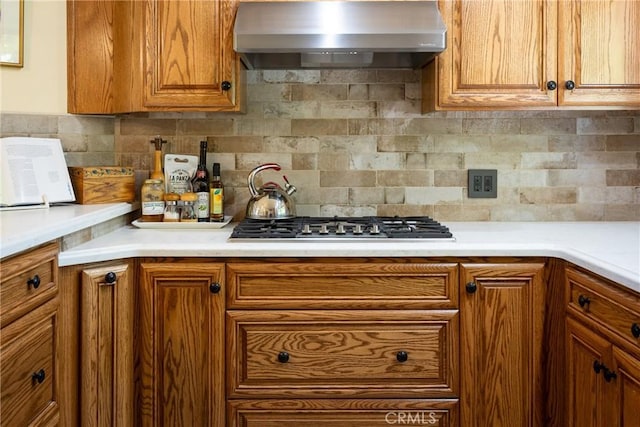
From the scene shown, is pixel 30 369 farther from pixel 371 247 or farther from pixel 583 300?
pixel 583 300

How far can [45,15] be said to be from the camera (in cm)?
227

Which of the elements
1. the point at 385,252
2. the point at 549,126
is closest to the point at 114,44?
the point at 385,252

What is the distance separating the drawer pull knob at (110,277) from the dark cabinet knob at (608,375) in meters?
1.47

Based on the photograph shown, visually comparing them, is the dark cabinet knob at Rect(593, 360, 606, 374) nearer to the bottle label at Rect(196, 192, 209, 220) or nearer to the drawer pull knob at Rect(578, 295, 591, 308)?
the drawer pull knob at Rect(578, 295, 591, 308)

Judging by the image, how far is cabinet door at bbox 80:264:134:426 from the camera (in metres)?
1.76

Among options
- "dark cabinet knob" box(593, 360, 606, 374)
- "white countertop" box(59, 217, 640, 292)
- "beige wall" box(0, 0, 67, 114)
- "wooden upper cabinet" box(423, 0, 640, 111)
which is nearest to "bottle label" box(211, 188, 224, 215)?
"white countertop" box(59, 217, 640, 292)

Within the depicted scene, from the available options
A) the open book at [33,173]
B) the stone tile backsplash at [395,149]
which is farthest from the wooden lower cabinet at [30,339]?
the stone tile backsplash at [395,149]

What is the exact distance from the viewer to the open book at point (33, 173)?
2.01 metres

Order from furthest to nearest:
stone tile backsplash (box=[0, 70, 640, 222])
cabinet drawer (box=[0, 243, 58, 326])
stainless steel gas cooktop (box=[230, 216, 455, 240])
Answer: stone tile backsplash (box=[0, 70, 640, 222]) < stainless steel gas cooktop (box=[230, 216, 455, 240]) < cabinet drawer (box=[0, 243, 58, 326])

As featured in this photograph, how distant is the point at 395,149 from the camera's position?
253cm

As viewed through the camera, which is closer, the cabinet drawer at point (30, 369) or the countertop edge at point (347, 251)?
the cabinet drawer at point (30, 369)

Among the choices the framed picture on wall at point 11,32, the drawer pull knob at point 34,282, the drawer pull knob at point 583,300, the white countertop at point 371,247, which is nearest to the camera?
the drawer pull knob at point 34,282

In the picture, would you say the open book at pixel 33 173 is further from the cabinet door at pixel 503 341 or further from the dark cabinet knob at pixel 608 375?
the dark cabinet knob at pixel 608 375

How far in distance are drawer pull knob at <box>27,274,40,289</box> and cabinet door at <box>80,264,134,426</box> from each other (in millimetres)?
253
